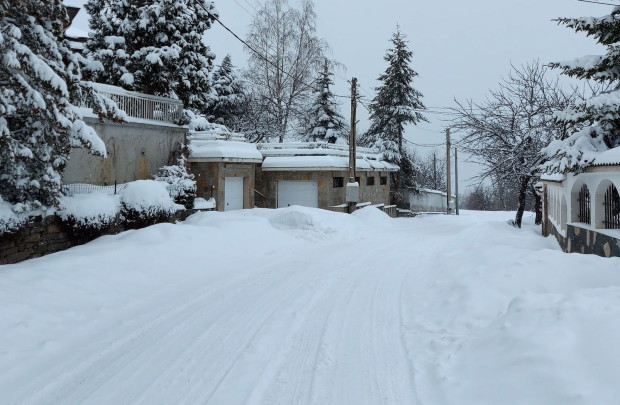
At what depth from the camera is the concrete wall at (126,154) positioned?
13.8 m

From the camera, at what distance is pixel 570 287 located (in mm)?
6070

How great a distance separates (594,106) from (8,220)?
11793 millimetres

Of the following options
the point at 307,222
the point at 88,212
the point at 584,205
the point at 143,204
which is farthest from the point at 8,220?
the point at 584,205

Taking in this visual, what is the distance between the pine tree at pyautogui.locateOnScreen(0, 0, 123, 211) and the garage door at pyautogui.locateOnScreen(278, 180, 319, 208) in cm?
1299

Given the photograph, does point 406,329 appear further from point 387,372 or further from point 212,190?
point 212,190

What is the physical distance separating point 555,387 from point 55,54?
991 cm

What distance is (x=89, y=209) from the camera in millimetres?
10555

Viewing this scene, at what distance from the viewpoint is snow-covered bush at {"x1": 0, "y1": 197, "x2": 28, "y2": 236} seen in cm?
862

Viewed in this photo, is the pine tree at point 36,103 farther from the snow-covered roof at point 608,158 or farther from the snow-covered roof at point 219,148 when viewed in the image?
the snow-covered roof at point 608,158

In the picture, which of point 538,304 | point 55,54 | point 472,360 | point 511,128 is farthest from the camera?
point 511,128

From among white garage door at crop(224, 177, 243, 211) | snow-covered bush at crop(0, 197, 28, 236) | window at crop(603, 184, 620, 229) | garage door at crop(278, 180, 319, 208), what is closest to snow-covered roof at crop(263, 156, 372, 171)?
garage door at crop(278, 180, 319, 208)

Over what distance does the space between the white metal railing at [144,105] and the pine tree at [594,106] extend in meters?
13.1

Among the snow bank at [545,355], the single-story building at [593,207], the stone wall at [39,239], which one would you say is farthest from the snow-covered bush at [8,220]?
the single-story building at [593,207]

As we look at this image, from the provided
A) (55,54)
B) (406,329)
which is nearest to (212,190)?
(55,54)
